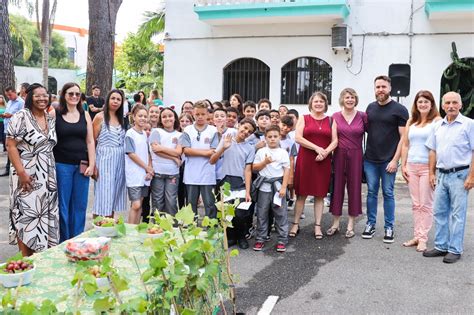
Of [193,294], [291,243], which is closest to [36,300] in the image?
[193,294]

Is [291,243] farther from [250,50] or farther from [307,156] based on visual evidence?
[250,50]

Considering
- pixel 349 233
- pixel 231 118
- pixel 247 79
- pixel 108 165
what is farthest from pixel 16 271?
pixel 247 79

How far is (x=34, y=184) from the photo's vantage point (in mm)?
4750

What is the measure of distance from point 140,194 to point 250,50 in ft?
32.1

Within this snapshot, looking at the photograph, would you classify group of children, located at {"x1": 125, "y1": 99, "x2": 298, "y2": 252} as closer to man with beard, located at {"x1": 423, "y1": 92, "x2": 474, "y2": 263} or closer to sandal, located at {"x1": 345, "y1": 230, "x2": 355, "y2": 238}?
sandal, located at {"x1": 345, "y1": 230, "x2": 355, "y2": 238}

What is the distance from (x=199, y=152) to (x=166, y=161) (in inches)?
15.8

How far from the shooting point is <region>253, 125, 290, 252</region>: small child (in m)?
5.75

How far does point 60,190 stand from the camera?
16.7ft

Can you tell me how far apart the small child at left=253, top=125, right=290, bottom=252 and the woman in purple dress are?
785mm

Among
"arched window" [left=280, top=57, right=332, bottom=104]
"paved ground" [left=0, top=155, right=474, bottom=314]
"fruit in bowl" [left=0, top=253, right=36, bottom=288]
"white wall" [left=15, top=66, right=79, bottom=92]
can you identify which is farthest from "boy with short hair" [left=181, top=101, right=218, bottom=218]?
"white wall" [left=15, top=66, right=79, bottom=92]

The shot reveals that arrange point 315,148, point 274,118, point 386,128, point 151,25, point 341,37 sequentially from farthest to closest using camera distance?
point 151,25, point 341,37, point 274,118, point 386,128, point 315,148

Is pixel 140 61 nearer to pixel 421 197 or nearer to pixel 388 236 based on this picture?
pixel 388 236

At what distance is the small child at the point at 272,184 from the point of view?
5.75 metres

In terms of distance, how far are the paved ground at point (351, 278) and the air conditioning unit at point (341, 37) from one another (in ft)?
25.8
